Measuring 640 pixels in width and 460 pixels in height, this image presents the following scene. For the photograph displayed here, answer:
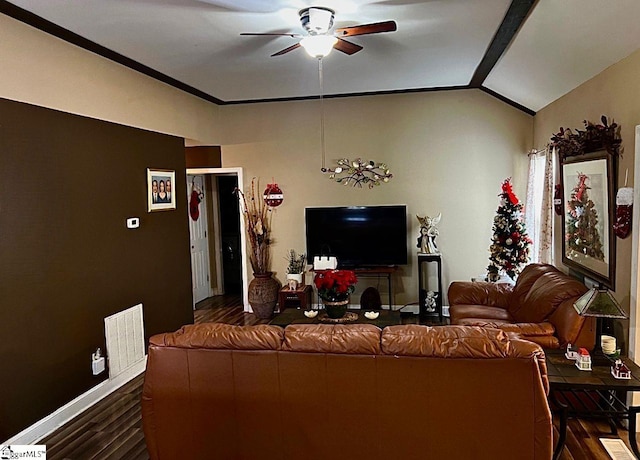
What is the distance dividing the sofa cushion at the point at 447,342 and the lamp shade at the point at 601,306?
2.82 ft

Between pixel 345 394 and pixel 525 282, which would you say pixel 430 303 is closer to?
pixel 525 282

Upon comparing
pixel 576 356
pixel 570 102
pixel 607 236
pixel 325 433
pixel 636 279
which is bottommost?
pixel 325 433

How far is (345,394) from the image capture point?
2.66 meters

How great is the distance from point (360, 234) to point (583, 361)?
3.68 metres

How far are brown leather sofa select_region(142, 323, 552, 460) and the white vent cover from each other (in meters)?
1.80

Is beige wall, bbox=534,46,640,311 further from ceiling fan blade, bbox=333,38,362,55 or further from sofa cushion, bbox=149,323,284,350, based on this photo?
sofa cushion, bbox=149,323,284,350

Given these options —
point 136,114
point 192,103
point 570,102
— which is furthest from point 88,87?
point 570,102

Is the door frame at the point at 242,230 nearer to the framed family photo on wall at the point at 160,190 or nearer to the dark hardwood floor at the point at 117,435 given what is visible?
the framed family photo on wall at the point at 160,190

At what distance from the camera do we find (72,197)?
3.98 metres

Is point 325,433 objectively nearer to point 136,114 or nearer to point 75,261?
point 75,261

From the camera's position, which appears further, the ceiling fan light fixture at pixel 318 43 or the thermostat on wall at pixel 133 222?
the thermostat on wall at pixel 133 222

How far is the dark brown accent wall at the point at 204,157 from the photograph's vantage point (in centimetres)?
717

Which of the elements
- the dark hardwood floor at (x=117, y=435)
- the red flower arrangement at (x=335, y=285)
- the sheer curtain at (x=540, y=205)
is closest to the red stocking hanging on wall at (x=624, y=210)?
the dark hardwood floor at (x=117, y=435)

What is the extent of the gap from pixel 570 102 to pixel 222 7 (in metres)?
3.41
